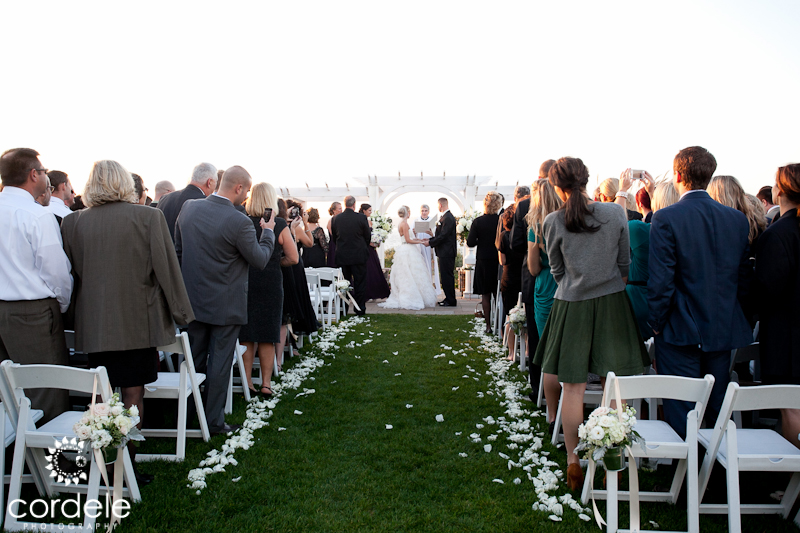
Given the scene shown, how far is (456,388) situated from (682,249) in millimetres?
2787

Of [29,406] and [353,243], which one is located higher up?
[353,243]

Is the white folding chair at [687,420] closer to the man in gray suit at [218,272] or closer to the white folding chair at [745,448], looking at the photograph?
the white folding chair at [745,448]

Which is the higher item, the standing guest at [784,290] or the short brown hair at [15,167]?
the short brown hair at [15,167]

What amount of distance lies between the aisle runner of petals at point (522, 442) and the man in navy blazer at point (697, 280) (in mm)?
804

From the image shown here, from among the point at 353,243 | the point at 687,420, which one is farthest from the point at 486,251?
the point at 687,420

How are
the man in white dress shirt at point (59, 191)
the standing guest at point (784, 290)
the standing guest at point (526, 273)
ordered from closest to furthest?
the standing guest at point (784, 290) → the man in white dress shirt at point (59, 191) → the standing guest at point (526, 273)

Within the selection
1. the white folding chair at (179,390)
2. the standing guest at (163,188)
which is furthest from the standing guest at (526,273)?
the standing guest at (163,188)

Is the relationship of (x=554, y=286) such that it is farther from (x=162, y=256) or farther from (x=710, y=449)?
(x=162, y=256)

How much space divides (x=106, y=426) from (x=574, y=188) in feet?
9.14

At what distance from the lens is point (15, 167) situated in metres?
3.35

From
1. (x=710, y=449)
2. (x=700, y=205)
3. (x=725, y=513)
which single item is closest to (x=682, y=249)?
(x=700, y=205)

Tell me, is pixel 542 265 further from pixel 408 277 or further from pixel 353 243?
pixel 408 277

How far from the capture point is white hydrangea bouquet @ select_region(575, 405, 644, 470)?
2553mm

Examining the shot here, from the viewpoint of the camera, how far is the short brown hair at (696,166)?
10.6 feet
